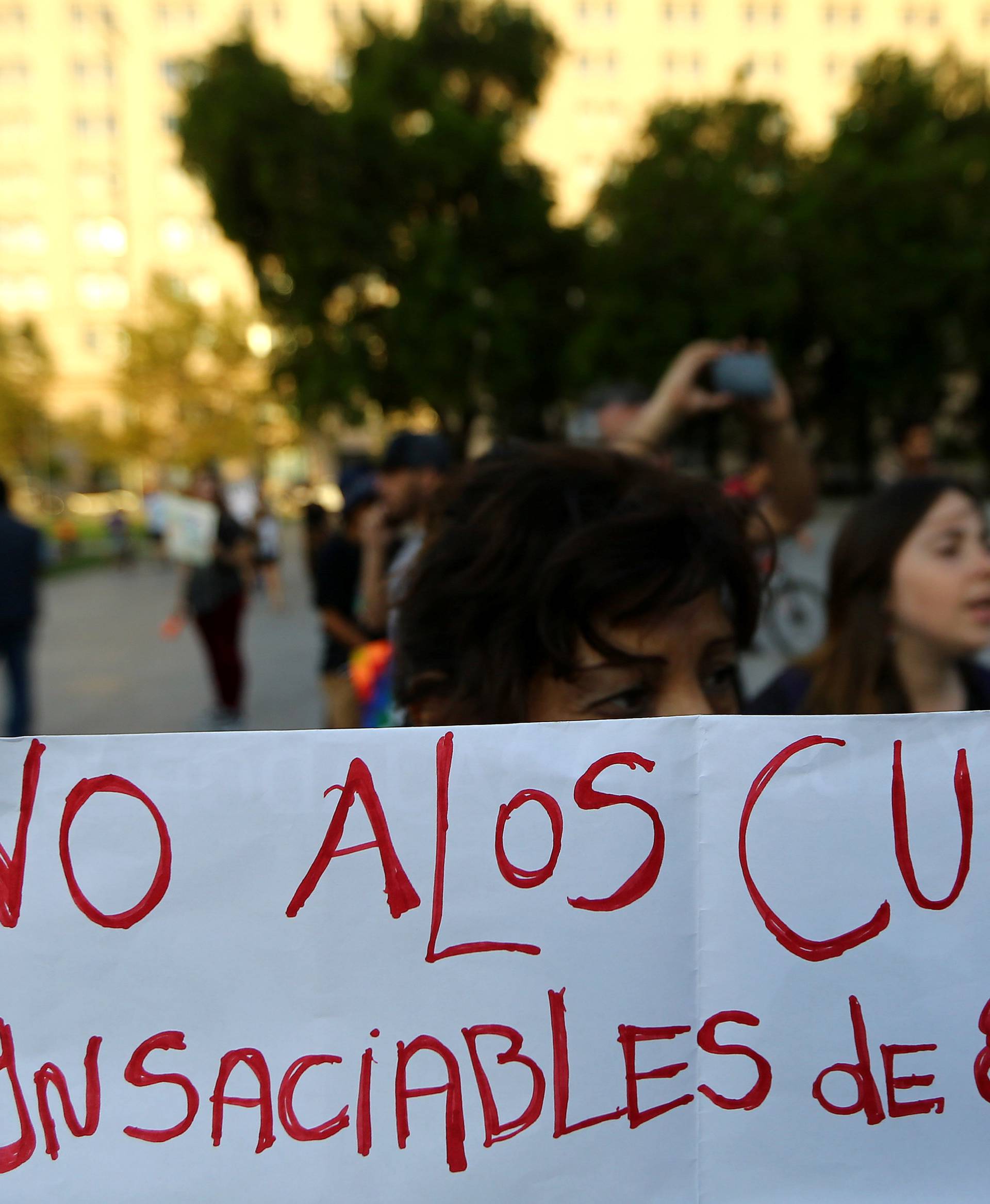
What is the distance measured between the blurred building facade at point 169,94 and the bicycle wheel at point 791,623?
44.8 metres

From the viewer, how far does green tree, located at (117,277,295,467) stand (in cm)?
3688

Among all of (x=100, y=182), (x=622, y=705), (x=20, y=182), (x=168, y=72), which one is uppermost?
(x=168, y=72)

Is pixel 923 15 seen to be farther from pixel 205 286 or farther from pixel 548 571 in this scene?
pixel 548 571

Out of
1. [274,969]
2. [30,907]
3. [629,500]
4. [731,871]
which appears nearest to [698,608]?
[629,500]

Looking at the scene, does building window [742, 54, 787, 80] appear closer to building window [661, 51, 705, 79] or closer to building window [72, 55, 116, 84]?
building window [661, 51, 705, 79]

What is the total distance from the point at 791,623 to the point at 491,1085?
25.7 ft

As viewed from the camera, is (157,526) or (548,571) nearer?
(548,571)

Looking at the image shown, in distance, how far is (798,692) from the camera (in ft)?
7.61

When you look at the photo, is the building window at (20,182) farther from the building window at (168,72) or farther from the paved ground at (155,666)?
the paved ground at (155,666)

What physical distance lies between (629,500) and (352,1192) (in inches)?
36.1

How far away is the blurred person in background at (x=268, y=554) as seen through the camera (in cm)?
1395

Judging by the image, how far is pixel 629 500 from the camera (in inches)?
61.2

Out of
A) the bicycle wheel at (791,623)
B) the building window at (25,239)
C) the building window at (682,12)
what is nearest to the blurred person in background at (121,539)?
the bicycle wheel at (791,623)

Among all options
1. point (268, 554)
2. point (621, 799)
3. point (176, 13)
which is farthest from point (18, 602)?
point (176, 13)
